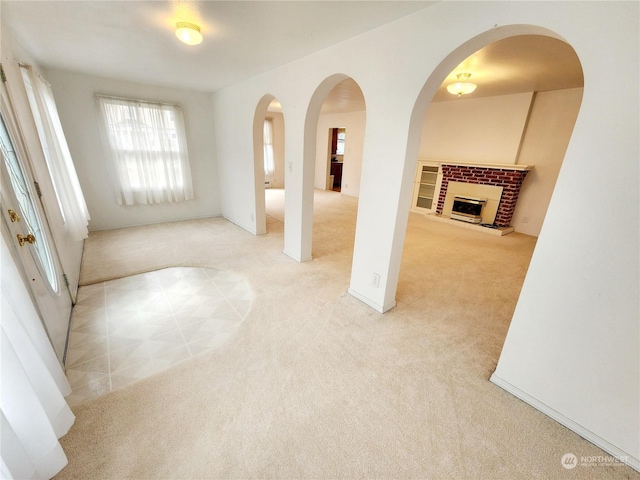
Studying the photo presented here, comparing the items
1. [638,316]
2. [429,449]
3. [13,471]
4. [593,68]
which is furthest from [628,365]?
[13,471]

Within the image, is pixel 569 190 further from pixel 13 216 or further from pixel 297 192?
pixel 13 216

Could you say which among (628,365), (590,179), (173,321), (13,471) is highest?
(590,179)

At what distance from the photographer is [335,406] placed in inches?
59.5

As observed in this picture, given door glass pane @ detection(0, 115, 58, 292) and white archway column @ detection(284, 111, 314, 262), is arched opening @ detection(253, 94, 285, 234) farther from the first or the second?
door glass pane @ detection(0, 115, 58, 292)

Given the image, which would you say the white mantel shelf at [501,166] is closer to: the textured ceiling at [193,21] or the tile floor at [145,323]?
the textured ceiling at [193,21]

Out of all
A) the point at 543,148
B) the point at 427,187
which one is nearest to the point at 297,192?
the point at 427,187

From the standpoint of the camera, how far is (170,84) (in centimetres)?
412

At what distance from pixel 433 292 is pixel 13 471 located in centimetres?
299

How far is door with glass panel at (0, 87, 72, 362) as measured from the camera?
1.41 meters

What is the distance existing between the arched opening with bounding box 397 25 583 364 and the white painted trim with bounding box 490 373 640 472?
0.81 ft

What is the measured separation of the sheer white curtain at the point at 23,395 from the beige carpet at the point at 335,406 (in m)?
0.18

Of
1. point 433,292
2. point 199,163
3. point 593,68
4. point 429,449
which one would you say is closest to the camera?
point 593,68

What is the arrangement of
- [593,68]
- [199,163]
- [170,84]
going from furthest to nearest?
[199,163] → [170,84] → [593,68]

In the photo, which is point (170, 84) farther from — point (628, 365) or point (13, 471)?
point (628, 365)
